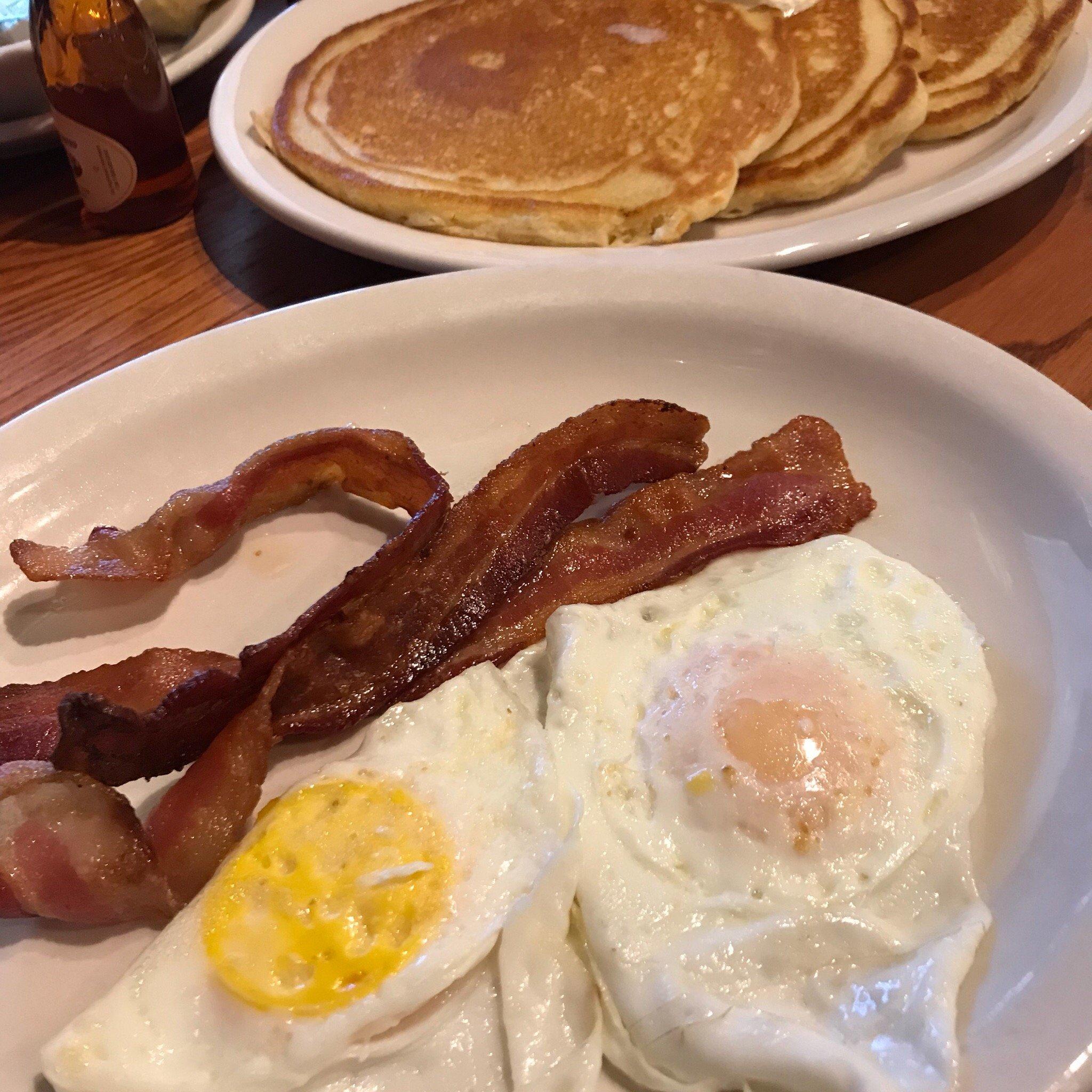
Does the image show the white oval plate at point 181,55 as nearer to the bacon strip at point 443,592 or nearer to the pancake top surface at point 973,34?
the bacon strip at point 443,592

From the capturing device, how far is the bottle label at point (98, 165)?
1.96m

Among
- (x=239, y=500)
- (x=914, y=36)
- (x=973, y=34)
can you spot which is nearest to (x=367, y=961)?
(x=239, y=500)

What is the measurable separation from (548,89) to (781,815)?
5.88 ft

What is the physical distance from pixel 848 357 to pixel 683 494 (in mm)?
403

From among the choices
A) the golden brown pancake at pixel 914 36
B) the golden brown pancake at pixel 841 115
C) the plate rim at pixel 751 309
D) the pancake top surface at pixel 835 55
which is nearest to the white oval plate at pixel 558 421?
the plate rim at pixel 751 309

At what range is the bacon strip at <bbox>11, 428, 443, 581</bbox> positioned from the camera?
129cm

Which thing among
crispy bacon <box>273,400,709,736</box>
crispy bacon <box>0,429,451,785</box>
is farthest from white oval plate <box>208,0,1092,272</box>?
crispy bacon <box>0,429,451,785</box>

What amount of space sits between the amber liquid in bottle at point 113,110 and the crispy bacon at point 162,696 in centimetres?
112

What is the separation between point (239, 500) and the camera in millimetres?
1358

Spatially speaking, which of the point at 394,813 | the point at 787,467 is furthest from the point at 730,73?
the point at 394,813

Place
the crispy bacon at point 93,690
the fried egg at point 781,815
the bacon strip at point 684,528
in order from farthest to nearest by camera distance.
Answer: the bacon strip at point 684,528, the crispy bacon at point 93,690, the fried egg at point 781,815

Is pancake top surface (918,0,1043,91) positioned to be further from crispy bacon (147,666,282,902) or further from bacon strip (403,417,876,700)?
crispy bacon (147,666,282,902)

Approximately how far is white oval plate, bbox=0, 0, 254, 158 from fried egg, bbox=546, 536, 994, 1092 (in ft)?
6.74

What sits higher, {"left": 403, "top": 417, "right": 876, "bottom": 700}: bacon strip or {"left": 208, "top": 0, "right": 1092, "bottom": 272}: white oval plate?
{"left": 208, "top": 0, "right": 1092, "bottom": 272}: white oval plate
